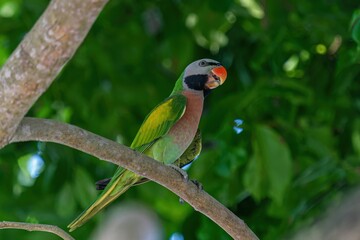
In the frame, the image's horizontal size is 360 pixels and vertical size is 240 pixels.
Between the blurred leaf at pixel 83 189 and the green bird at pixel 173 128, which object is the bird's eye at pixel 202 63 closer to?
the green bird at pixel 173 128

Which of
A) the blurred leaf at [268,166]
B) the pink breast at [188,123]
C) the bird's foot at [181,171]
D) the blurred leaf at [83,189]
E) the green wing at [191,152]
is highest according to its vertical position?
the pink breast at [188,123]

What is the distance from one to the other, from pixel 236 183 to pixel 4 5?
2.92m

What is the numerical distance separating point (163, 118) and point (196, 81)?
0.73ft

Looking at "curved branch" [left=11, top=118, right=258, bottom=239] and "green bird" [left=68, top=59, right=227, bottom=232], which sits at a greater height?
"curved branch" [left=11, top=118, right=258, bottom=239]

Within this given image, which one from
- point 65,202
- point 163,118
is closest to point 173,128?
point 163,118

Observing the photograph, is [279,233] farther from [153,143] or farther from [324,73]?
[153,143]

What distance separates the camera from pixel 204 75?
11.4 ft

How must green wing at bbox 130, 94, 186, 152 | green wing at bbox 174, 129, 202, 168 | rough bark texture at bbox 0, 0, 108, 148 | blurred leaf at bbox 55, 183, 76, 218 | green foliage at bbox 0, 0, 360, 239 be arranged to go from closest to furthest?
rough bark texture at bbox 0, 0, 108, 148 < green wing at bbox 130, 94, 186, 152 < green wing at bbox 174, 129, 202, 168 < green foliage at bbox 0, 0, 360, 239 < blurred leaf at bbox 55, 183, 76, 218

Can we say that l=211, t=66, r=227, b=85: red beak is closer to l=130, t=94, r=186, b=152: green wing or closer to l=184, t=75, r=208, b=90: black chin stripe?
l=184, t=75, r=208, b=90: black chin stripe

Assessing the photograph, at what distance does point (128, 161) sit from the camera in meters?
3.09

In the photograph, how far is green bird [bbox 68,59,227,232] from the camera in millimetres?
3422

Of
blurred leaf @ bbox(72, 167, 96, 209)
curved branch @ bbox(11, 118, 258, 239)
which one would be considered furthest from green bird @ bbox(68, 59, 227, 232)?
blurred leaf @ bbox(72, 167, 96, 209)

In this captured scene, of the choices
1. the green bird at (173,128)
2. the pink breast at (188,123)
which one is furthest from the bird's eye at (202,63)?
the pink breast at (188,123)

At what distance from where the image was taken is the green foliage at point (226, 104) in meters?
6.35
